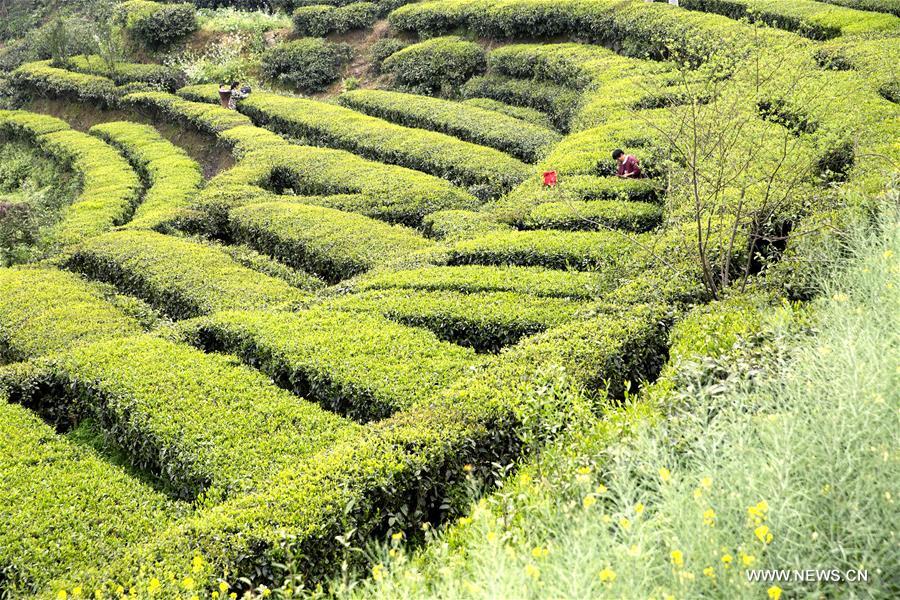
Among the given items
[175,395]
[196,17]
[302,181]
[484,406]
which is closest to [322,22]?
[196,17]

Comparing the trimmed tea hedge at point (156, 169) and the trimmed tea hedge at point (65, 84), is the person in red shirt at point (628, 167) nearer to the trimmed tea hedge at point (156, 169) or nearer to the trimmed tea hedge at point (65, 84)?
the trimmed tea hedge at point (156, 169)

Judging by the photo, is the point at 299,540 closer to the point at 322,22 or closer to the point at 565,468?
the point at 565,468

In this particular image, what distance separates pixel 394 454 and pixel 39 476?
438 centimetres

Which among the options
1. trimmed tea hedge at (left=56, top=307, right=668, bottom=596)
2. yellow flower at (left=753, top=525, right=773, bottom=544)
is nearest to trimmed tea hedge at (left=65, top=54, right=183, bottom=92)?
trimmed tea hedge at (left=56, top=307, right=668, bottom=596)

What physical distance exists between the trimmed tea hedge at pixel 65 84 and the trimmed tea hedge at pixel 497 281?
82.7 ft

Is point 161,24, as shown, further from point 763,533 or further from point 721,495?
point 763,533

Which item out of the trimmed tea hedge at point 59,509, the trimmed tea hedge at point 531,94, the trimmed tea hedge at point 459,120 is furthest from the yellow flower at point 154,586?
the trimmed tea hedge at point 531,94

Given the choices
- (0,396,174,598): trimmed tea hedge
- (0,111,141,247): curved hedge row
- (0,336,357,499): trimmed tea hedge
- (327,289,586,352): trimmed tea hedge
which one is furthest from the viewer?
(0,111,141,247): curved hedge row

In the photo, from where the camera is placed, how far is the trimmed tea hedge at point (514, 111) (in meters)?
23.5

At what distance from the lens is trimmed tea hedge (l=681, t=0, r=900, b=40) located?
66.7 feet

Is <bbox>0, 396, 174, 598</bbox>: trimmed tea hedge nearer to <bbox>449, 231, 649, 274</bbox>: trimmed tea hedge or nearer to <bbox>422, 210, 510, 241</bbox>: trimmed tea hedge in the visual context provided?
<bbox>449, 231, 649, 274</bbox>: trimmed tea hedge

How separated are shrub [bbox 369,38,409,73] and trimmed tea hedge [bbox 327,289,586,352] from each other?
70.2 ft

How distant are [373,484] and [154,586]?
2.04 m

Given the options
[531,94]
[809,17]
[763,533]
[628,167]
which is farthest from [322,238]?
[809,17]
